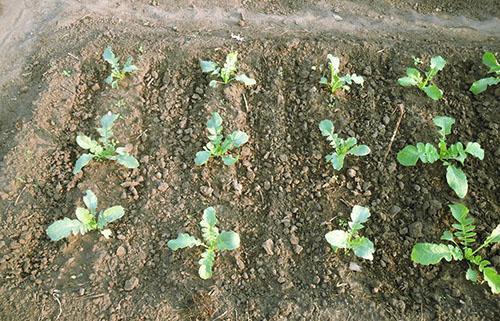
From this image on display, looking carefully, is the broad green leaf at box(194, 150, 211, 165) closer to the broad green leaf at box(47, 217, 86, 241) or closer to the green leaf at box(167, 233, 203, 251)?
the green leaf at box(167, 233, 203, 251)

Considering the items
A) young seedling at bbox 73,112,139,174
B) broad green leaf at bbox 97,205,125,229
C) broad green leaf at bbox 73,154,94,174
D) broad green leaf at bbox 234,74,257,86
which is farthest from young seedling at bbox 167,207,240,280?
broad green leaf at bbox 234,74,257,86

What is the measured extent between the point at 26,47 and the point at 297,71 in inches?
98.2

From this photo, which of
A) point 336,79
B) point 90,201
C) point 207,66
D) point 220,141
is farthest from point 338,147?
point 90,201

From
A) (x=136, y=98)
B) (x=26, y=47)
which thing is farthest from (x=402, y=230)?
(x=26, y=47)

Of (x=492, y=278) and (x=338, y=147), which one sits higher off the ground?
(x=338, y=147)

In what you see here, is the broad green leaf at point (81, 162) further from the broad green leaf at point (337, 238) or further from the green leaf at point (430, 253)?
the green leaf at point (430, 253)

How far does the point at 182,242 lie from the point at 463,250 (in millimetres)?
1804

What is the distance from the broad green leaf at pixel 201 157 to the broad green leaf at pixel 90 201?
73cm

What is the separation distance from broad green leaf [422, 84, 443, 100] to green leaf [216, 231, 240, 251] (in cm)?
191

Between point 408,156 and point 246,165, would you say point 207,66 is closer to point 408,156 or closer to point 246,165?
point 246,165

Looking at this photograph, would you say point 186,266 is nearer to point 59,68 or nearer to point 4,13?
point 59,68

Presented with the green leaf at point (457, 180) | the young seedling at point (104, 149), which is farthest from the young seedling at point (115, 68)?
the green leaf at point (457, 180)

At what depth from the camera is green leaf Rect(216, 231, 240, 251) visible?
318 centimetres

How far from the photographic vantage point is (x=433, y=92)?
395 centimetres
